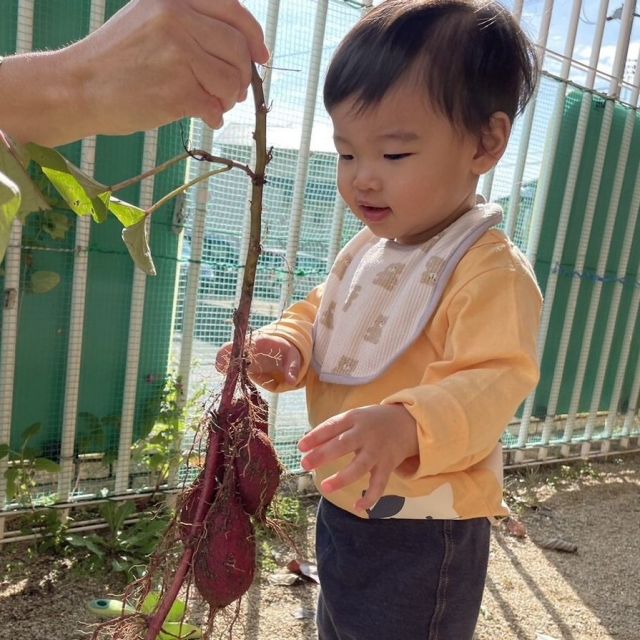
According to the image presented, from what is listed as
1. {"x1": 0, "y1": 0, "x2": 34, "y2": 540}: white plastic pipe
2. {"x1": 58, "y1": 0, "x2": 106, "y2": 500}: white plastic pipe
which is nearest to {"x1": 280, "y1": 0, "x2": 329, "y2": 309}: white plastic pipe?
{"x1": 58, "y1": 0, "x2": 106, "y2": 500}: white plastic pipe

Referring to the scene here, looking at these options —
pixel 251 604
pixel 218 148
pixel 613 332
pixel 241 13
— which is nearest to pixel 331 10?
pixel 218 148

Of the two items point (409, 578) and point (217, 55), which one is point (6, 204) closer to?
point (217, 55)

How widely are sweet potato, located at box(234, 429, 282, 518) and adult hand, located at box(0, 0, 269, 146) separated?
427mm

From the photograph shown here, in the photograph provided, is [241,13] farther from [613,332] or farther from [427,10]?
[613,332]

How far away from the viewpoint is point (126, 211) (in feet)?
3.06

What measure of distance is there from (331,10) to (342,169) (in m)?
1.73

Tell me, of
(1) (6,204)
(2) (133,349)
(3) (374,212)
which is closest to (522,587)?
(2) (133,349)

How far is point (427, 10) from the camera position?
3.13 feet

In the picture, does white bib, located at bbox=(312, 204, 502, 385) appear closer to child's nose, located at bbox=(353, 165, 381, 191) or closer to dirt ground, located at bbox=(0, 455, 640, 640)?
child's nose, located at bbox=(353, 165, 381, 191)

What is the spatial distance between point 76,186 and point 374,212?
42 cm

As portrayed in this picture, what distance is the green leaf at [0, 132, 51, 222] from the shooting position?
2.18 ft

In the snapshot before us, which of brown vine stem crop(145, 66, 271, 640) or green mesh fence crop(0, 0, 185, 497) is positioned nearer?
brown vine stem crop(145, 66, 271, 640)

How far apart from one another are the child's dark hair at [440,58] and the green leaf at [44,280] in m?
1.28

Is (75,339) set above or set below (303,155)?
below
